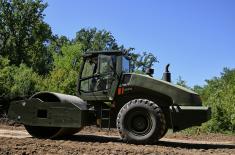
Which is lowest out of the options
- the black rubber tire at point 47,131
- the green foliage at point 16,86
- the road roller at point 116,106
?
the black rubber tire at point 47,131

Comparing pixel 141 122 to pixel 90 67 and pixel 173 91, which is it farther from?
pixel 90 67

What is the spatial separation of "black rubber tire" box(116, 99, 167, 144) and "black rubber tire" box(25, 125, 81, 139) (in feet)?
6.20

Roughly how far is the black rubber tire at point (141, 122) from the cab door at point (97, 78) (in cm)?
106

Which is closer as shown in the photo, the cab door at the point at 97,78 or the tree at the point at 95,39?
the cab door at the point at 97,78

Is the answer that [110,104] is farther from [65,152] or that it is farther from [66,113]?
[65,152]

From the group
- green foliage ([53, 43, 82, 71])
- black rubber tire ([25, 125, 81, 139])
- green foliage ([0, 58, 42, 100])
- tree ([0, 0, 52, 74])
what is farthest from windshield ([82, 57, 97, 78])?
tree ([0, 0, 52, 74])

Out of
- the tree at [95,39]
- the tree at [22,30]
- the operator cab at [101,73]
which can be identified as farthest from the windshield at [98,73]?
the tree at [95,39]

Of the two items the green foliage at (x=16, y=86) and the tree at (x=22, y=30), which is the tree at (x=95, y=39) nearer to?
the tree at (x=22, y=30)

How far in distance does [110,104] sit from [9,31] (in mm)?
49666

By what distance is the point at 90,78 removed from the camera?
13.3 meters

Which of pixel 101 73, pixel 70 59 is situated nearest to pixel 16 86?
pixel 101 73

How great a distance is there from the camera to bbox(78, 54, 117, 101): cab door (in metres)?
13.0

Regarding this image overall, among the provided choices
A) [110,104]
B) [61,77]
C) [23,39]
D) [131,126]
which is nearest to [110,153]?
[131,126]

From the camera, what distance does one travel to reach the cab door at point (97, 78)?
512 inches
